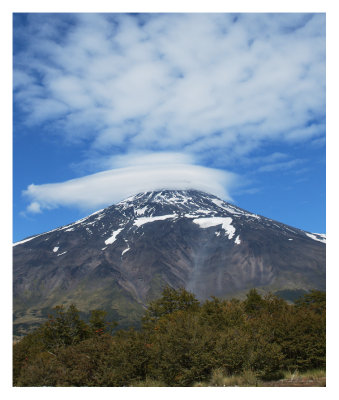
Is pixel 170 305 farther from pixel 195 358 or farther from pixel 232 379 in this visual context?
pixel 232 379

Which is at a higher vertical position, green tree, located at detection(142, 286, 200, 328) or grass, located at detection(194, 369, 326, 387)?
grass, located at detection(194, 369, 326, 387)

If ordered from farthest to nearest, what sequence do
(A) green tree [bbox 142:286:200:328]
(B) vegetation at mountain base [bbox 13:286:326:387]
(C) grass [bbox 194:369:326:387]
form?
(A) green tree [bbox 142:286:200:328], (B) vegetation at mountain base [bbox 13:286:326:387], (C) grass [bbox 194:369:326:387]

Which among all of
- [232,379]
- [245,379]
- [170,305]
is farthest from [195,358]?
[170,305]

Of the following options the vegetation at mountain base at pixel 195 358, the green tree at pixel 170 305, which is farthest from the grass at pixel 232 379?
the green tree at pixel 170 305

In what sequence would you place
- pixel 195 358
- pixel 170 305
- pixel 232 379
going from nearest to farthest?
pixel 232 379 → pixel 195 358 → pixel 170 305

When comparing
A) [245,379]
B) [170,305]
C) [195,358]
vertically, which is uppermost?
[195,358]

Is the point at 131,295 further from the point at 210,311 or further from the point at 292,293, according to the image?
the point at 210,311

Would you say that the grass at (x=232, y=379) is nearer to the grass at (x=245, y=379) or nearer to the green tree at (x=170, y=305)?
the grass at (x=245, y=379)

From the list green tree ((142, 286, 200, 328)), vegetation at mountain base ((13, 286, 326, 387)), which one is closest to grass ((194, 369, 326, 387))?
vegetation at mountain base ((13, 286, 326, 387))

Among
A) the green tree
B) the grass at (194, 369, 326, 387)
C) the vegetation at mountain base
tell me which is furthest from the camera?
the green tree

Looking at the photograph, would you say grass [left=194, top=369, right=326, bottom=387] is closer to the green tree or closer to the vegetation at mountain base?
the vegetation at mountain base

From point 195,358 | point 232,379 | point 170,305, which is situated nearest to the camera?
point 232,379
